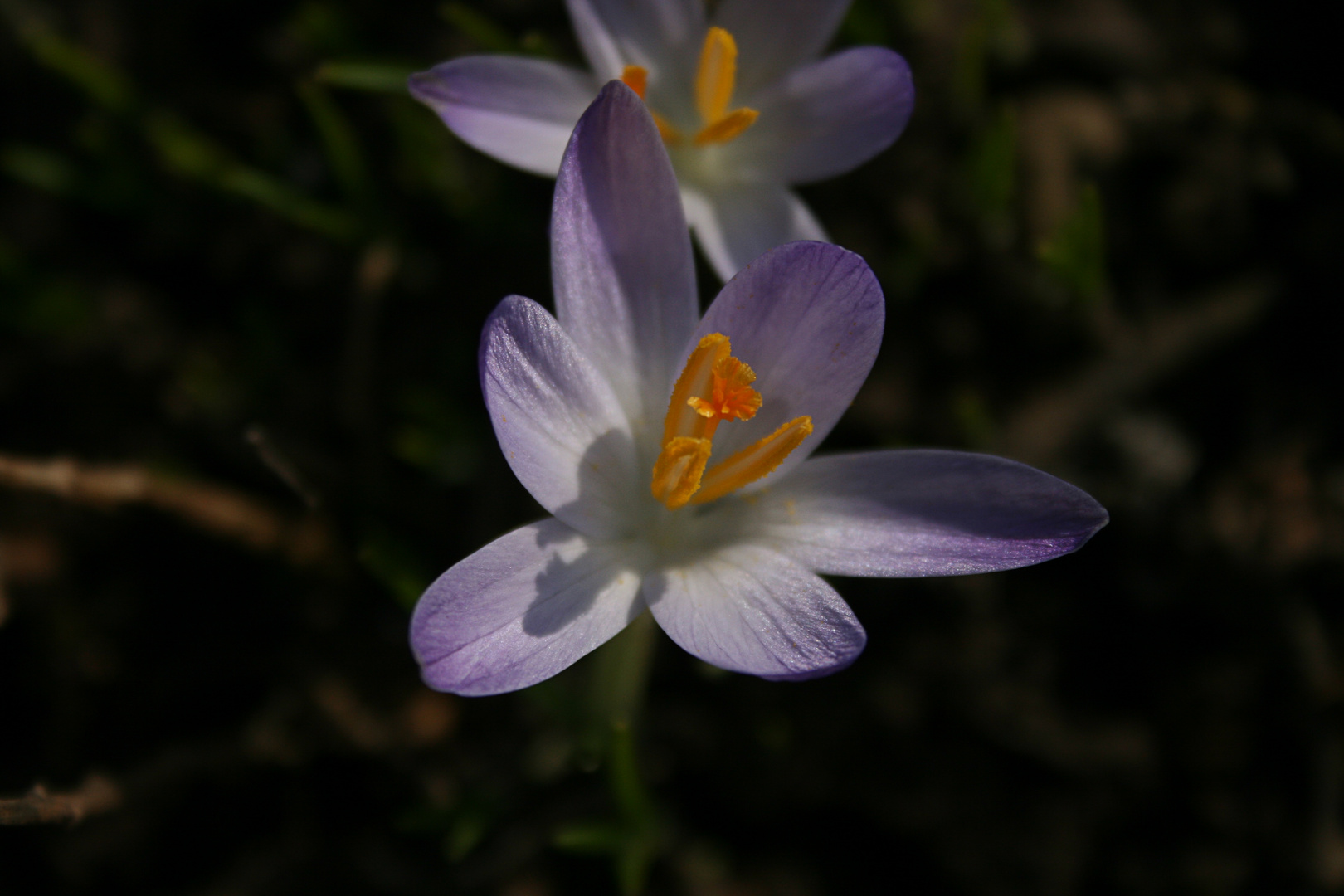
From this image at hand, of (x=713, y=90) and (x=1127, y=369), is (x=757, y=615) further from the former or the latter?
(x=1127, y=369)

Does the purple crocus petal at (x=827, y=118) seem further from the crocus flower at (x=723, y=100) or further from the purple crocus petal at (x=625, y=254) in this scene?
the purple crocus petal at (x=625, y=254)

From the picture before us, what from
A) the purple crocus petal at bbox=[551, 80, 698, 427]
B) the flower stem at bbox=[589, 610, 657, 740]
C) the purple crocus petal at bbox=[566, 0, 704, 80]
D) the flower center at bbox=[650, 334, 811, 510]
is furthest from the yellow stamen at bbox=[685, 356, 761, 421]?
the purple crocus petal at bbox=[566, 0, 704, 80]

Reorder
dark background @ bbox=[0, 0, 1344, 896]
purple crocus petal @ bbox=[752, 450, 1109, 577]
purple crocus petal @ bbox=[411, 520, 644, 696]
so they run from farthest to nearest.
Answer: dark background @ bbox=[0, 0, 1344, 896], purple crocus petal @ bbox=[752, 450, 1109, 577], purple crocus petal @ bbox=[411, 520, 644, 696]

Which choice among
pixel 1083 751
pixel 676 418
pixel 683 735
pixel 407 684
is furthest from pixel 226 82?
pixel 1083 751

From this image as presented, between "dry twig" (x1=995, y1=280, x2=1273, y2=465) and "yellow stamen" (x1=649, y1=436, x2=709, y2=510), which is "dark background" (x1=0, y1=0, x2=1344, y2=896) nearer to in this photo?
"dry twig" (x1=995, y1=280, x2=1273, y2=465)

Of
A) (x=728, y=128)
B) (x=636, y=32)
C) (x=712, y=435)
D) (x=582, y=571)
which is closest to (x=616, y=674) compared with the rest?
(x=582, y=571)
